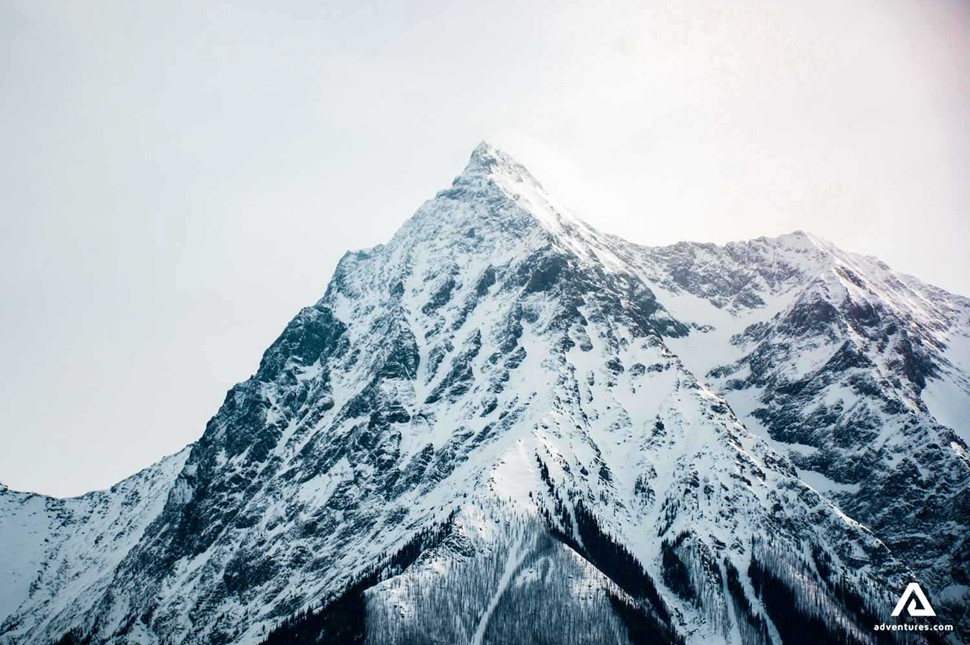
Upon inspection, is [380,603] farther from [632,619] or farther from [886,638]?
[886,638]

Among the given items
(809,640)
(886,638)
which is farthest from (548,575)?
(886,638)

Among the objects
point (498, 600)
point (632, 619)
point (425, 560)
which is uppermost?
point (425, 560)

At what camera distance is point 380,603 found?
609 feet

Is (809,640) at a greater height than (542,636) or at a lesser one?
lesser

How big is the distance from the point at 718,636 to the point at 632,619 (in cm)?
2351

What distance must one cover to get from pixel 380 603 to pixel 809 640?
318 feet

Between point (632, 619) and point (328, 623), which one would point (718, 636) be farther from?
Answer: point (328, 623)

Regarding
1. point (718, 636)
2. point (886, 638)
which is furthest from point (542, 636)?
point (886, 638)

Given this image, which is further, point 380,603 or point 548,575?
point 548,575

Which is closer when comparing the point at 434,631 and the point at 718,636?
the point at 434,631

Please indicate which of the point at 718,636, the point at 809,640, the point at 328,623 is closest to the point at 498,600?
the point at 328,623

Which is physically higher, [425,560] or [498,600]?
[425,560]

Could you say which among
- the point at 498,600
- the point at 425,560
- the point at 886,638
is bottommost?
the point at 886,638

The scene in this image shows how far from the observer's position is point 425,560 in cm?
19675
